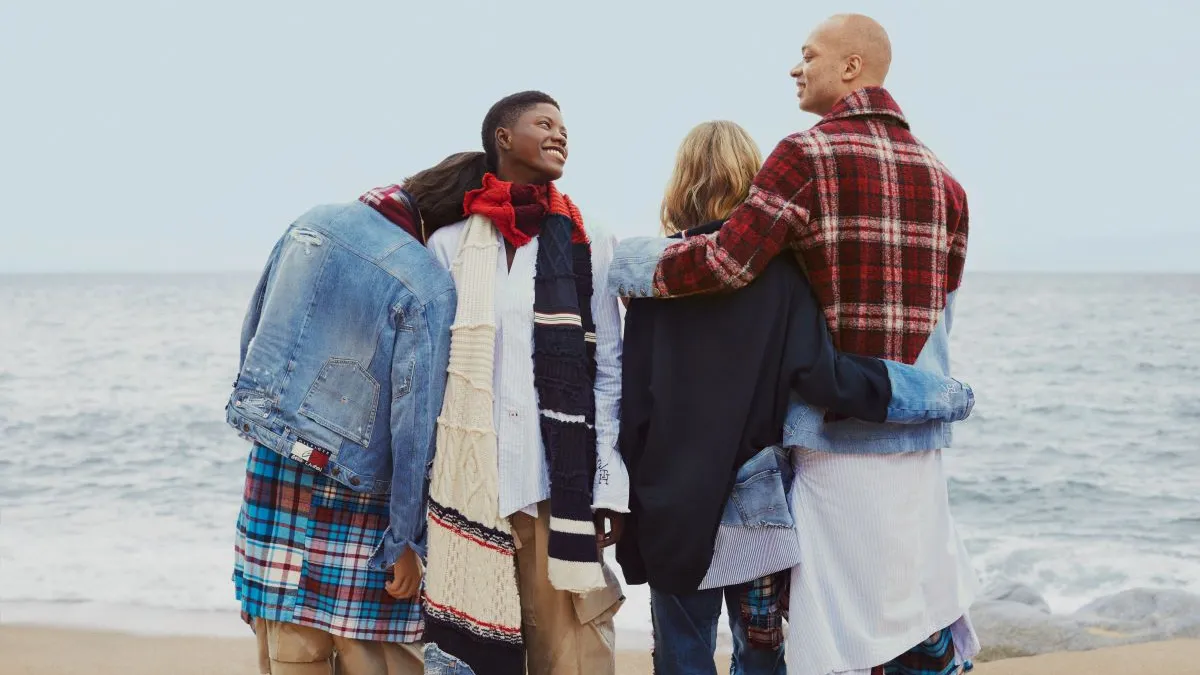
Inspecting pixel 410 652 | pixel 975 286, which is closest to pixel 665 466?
pixel 410 652

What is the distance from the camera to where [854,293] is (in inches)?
82.2

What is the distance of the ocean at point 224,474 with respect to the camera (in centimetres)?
544

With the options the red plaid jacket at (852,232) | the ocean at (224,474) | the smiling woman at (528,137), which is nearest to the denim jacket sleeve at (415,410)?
the smiling woman at (528,137)

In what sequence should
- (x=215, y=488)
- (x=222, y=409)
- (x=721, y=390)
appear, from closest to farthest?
(x=721, y=390), (x=215, y=488), (x=222, y=409)

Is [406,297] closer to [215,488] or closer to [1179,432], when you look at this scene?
[215,488]

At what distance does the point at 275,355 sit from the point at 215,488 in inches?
262

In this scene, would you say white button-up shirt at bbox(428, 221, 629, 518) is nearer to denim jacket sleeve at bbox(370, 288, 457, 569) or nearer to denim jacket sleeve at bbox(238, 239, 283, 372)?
denim jacket sleeve at bbox(370, 288, 457, 569)

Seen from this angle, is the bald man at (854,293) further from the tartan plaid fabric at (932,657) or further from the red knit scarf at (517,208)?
the red knit scarf at (517,208)

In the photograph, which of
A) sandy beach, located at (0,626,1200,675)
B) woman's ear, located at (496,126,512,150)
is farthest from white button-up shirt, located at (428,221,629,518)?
sandy beach, located at (0,626,1200,675)

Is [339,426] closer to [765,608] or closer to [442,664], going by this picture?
[442,664]

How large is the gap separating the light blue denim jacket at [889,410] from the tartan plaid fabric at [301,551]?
807 millimetres

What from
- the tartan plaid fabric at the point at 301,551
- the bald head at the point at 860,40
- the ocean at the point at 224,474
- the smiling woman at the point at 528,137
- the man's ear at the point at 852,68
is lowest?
the ocean at the point at 224,474

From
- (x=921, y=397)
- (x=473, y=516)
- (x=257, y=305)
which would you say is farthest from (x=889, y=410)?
(x=257, y=305)

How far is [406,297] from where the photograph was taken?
2.16m
